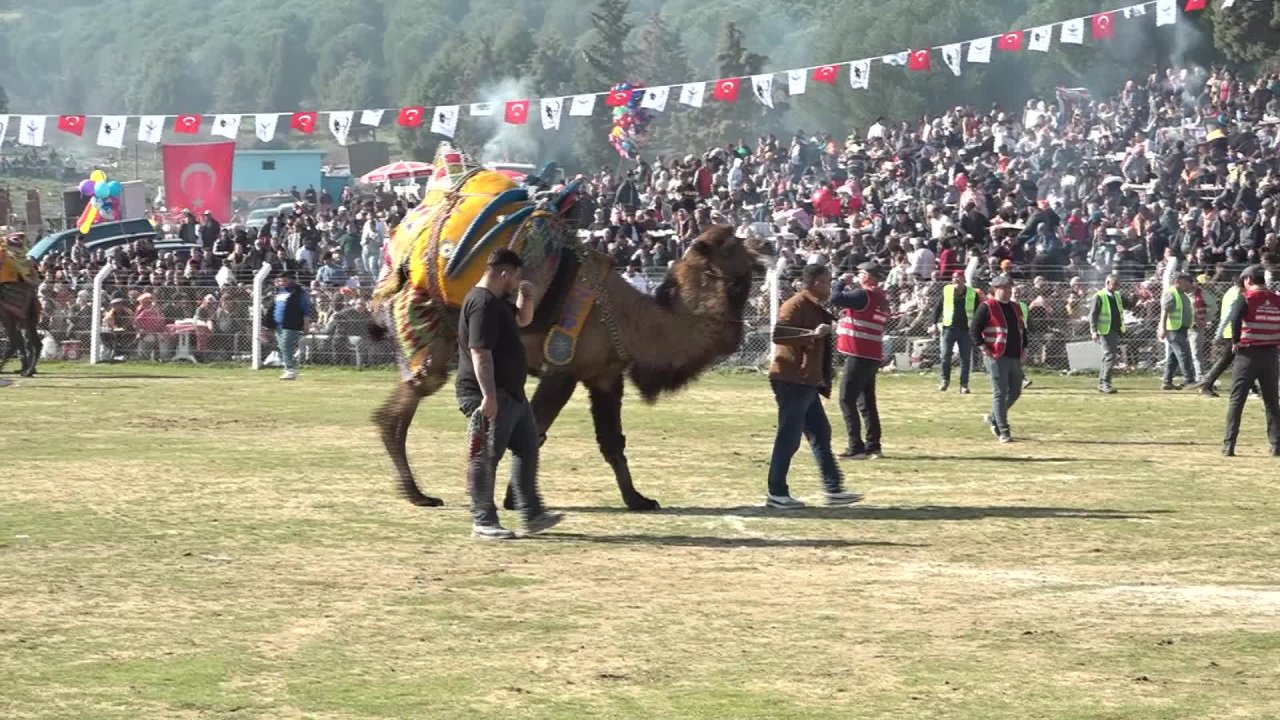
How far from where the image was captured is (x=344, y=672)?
8305 mm

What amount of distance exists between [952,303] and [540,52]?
290ft

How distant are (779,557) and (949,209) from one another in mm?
25094

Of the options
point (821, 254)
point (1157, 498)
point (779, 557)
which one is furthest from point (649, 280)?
point (779, 557)

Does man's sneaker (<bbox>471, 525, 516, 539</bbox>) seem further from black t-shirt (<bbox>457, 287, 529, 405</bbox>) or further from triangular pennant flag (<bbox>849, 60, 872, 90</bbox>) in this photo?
triangular pennant flag (<bbox>849, 60, 872, 90</bbox>)

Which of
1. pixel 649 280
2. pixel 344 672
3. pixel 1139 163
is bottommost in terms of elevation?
pixel 344 672

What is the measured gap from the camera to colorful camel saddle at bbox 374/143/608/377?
1400 cm

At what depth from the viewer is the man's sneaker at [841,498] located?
1454 cm

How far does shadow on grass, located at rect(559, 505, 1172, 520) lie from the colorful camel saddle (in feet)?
4.89

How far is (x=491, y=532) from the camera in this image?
12.4 metres

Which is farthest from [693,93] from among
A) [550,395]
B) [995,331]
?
[550,395]

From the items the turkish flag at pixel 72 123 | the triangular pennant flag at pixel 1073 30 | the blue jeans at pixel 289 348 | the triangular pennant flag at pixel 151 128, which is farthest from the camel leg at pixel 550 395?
the turkish flag at pixel 72 123

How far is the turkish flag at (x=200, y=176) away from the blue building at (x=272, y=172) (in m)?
15.6

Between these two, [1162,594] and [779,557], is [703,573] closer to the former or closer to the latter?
[779,557]

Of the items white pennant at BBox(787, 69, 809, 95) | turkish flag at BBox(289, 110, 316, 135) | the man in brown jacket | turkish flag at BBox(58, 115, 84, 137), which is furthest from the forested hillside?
the man in brown jacket
